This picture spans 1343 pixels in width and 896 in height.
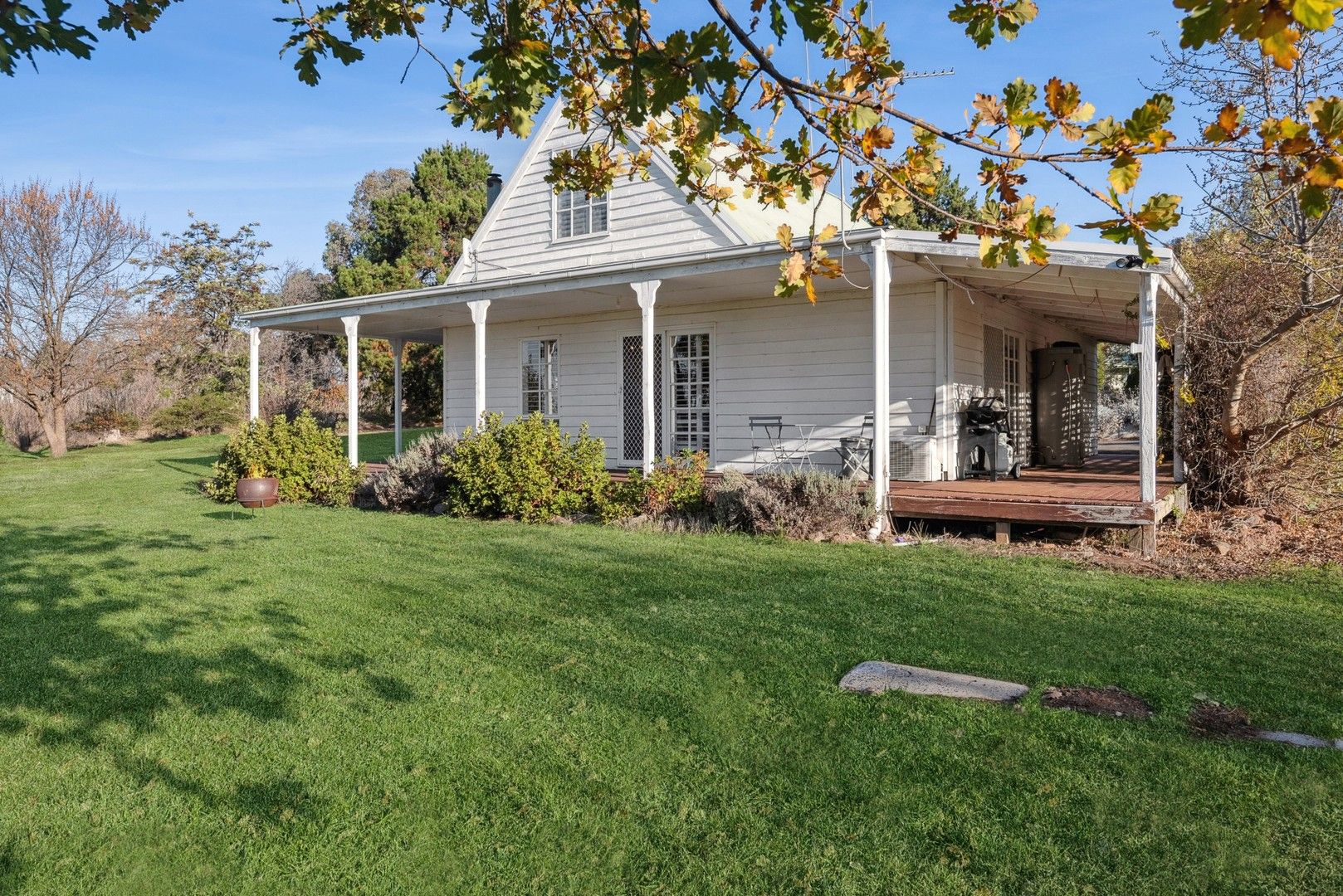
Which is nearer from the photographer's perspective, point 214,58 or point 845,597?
point 214,58

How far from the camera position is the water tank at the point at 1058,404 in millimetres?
13055

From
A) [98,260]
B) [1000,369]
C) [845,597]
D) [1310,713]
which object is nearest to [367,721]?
[845,597]

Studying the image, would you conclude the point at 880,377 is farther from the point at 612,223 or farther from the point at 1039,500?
the point at 612,223

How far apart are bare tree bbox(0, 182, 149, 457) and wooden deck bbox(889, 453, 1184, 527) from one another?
74.5ft

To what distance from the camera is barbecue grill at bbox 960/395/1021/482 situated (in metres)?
10.7

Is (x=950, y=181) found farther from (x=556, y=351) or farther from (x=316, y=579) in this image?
(x=316, y=579)

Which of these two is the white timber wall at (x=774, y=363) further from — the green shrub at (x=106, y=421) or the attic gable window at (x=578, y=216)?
the green shrub at (x=106, y=421)

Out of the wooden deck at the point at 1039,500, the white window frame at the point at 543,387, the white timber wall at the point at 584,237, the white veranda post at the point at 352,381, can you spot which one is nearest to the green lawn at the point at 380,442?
the white window frame at the point at 543,387

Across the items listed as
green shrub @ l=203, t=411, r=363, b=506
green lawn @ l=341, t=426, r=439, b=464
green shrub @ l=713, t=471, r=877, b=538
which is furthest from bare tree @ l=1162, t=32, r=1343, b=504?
green lawn @ l=341, t=426, r=439, b=464

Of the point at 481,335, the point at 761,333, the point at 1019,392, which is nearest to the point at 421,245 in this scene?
the point at 481,335

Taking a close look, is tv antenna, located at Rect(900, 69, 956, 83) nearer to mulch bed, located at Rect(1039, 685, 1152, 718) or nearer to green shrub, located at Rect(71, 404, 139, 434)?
mulch bed, located at Rect(1039, 685, 1152, 718)

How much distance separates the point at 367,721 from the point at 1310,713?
4146 mm

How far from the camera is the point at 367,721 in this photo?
3.84 m

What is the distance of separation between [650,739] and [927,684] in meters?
1.41
